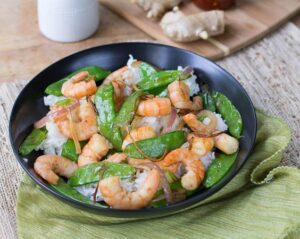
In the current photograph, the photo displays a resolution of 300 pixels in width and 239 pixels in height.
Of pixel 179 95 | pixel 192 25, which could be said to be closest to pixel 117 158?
pixel 179 95

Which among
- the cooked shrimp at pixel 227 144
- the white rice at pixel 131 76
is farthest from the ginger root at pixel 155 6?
the cooked shrimp at pixel 227 144

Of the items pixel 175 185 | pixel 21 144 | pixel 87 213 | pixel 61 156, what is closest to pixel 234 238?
pixel 175 185

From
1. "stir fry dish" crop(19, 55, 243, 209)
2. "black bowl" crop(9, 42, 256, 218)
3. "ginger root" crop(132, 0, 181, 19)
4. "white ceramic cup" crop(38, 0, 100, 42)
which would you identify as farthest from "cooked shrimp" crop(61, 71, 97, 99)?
"ginger root" crop(132, 0, 181, 19)

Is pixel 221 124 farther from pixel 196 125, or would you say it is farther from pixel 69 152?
pixel 69 152

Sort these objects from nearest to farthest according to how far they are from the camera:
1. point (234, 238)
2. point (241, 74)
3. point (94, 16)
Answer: point (234, 238), point (241, 74), point (94, 16)

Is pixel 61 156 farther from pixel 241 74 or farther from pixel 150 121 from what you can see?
pixel 241 74

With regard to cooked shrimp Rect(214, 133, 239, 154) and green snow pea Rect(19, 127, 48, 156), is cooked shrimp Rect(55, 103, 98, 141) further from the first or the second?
cooked shrimp Rect(214, 133, 239, 154)
